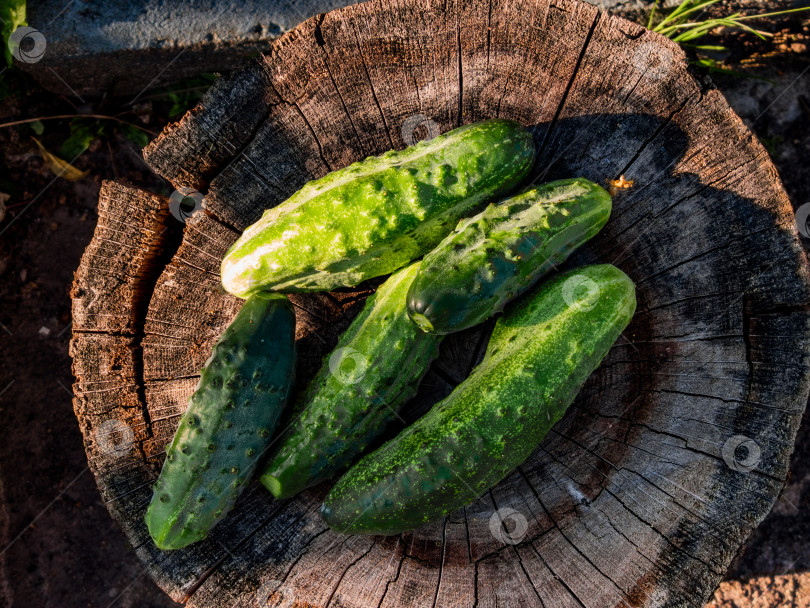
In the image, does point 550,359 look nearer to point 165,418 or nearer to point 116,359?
point 165,418

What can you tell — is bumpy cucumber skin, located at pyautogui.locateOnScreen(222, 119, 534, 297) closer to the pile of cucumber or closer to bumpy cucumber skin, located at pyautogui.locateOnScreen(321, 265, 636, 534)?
the pile of cucumber

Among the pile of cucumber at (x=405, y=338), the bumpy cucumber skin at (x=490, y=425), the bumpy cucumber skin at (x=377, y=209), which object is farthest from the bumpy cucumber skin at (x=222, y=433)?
the bumpy cucumber skin at (x=490, y=425)

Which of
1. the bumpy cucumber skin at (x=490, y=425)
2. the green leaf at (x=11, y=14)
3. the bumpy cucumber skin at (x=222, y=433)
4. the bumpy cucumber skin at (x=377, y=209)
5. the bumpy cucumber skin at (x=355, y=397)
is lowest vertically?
the bumpy cucumber skin at (x=490, y=425)

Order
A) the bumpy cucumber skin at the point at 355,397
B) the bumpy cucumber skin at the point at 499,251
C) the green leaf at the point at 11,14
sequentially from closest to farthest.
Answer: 1. the bumpy cucumber skin at the point at 499,251
2. the bumpy cucumber skin at the point at 355,397
3. the green leaf at the point at 11,14

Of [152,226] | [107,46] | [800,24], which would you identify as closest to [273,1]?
[107,46]

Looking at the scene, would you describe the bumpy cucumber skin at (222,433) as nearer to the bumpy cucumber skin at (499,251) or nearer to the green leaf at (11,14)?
the bumpy cucumber skin at (499,251)

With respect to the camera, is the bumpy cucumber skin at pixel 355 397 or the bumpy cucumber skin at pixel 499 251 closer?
the bumpy cucumber skin at pixel 499 251

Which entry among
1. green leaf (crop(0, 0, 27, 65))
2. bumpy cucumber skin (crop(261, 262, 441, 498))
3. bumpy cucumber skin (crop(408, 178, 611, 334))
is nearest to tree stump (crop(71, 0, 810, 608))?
bumpy cucumber skin (crop(261, 262, 441, 498))
